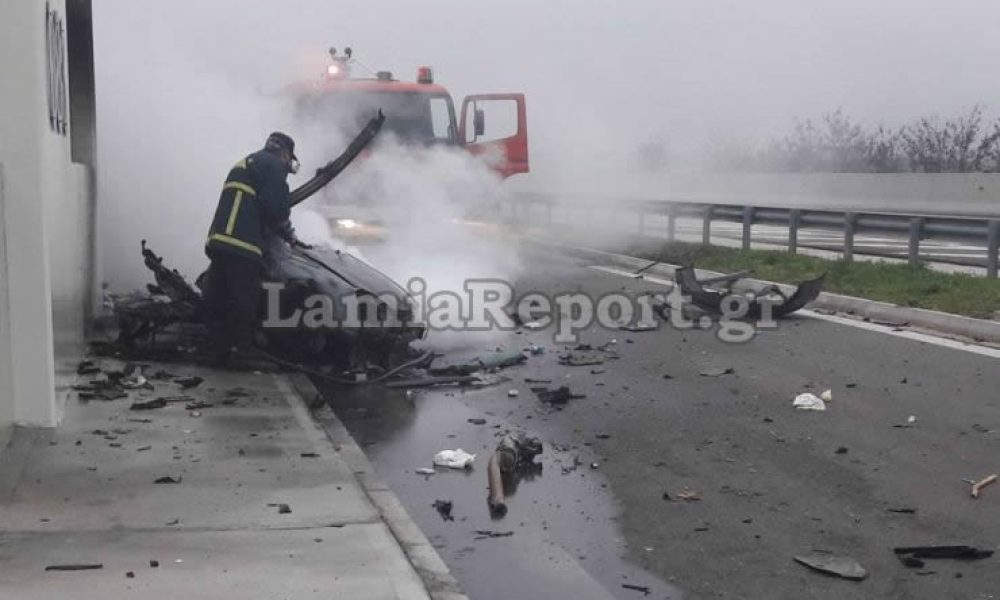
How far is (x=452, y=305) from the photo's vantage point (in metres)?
11.4

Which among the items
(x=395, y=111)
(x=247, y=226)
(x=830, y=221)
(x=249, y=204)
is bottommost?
(x=830, y=221)

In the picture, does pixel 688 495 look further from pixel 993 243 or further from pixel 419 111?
pixel 419 111

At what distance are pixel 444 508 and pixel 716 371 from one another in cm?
395

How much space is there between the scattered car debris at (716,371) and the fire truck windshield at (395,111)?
652cm

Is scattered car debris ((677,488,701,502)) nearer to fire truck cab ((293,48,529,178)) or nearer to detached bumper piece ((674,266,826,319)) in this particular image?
detached bumper piece ((674,266,826,319))

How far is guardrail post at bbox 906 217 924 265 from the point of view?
14.6m

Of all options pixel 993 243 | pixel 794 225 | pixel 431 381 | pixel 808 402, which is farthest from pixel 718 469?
pixel 794 225

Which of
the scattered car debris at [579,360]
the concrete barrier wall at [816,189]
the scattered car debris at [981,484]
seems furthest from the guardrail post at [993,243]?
the concrete barrier wall at [816,189]

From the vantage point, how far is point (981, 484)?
603 cm

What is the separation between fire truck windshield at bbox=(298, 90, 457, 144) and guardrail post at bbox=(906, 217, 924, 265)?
5.81m

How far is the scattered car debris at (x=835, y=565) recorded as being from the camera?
482 cm

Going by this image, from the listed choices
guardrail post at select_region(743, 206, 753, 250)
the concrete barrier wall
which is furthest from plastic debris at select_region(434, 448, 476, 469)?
the concrete barrier wall

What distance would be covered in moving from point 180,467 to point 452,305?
550 centimetres

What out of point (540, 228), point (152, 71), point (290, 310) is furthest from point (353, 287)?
point (540, 228)
